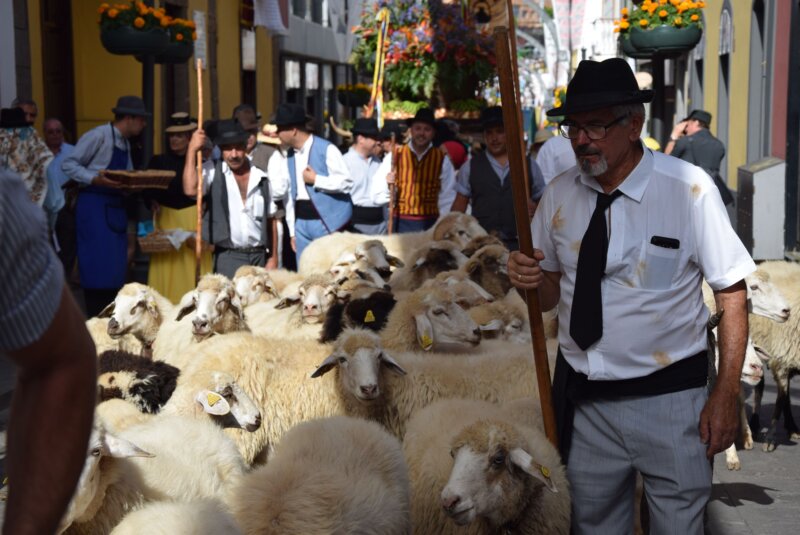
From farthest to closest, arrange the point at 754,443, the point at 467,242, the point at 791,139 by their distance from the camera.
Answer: the point at 791,139
the point at 467,242
the point at 754,443

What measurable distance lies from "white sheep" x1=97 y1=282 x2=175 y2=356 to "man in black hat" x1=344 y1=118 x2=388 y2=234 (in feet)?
14.1

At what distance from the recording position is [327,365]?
5730mm

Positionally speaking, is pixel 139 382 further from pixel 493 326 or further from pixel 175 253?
→ pixel 175 253

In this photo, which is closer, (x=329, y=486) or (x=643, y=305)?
(x=643, y=305)

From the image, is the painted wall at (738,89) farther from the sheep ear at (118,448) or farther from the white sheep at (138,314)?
the sheep ear at (118,448)

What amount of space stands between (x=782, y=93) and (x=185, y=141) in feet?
26.7

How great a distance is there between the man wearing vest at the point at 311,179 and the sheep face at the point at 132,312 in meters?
2.55

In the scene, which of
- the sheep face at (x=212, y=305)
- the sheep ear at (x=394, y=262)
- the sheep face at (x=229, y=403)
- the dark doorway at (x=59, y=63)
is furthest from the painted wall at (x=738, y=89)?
the sheep face at (x=229, y=403)

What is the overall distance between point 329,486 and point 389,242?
665 centimetres

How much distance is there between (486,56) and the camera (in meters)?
16.4

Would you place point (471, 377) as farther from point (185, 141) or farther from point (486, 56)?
point (486, 56)

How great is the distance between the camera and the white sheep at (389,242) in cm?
994

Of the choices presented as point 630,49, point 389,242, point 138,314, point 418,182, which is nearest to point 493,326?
point 138,314

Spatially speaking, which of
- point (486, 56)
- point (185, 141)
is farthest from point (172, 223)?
point (486, 56)
